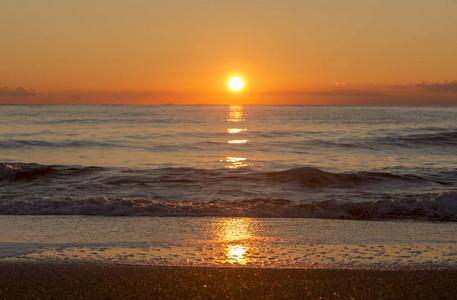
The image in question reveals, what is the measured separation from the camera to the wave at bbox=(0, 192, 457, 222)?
9.18 metres

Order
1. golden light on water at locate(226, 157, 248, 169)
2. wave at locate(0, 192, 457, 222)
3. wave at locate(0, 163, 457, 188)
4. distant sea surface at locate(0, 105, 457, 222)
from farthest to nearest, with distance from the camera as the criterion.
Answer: golden light on water at locate(226, 157, 248, 169) < wave at locate(0, 163, 457, 188) < distant sea surface at locate(0, 105, 457, 222) < wave at locate(0, 192, 457, 222)

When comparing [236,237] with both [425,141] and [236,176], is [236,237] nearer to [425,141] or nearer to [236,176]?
[236,176]

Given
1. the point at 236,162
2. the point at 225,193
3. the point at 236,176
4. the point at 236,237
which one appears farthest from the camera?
the point at 236,162

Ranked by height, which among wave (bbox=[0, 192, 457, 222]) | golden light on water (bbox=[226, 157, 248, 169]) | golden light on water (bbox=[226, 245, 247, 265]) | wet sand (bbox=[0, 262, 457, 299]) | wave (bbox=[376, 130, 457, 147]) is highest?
wet sand (bbox=[0, 262, 457, 299])

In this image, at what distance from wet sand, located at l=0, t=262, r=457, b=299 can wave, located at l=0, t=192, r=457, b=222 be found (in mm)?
3880

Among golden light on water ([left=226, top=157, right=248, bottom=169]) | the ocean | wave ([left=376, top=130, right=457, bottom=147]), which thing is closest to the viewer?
the ocean

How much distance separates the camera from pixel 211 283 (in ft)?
15.7

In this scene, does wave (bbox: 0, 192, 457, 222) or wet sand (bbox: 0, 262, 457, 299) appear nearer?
wet sand (bbox: 0, 262, 457, 299)

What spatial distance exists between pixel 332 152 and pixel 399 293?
64.7 ft

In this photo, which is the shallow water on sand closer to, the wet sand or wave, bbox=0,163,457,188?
the wet sand

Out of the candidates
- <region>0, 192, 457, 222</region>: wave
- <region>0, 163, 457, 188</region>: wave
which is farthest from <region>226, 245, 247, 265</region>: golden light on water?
<region>0, 163, 457, 188</region>: wave

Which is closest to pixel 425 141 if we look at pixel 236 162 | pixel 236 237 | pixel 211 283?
pixel 236 162

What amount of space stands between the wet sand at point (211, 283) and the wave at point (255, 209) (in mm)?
3880

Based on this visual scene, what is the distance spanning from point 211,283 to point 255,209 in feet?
15.7
